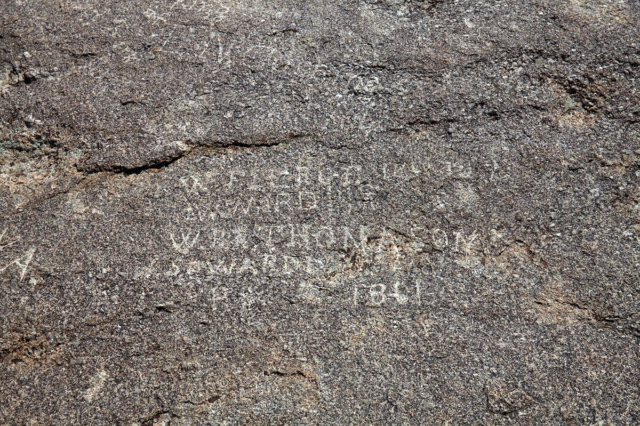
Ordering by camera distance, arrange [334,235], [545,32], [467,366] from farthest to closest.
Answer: [545,32]
[334,235]
[467,366]

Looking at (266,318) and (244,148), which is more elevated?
(244,148)

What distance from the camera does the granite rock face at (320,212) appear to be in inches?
82.3

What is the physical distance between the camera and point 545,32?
Answer: 2.61m

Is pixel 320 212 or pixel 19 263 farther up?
pixel 320 212

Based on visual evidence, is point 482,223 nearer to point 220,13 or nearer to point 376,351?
point 376,351

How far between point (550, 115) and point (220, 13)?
1452 millimetres

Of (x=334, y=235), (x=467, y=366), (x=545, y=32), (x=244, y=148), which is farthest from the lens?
(x=545, y=32)

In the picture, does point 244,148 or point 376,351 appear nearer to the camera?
point 376,351

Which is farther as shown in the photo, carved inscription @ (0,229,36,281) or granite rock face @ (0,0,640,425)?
carved inscription @ (0,229,36,281)

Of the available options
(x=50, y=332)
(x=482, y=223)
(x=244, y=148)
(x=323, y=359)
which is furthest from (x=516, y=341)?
(x=50, y=332)

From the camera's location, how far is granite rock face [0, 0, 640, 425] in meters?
2.09

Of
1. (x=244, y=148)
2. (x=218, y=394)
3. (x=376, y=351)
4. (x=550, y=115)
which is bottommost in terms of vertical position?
(x=218, y=394)

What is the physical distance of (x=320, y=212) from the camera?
231 centimetres

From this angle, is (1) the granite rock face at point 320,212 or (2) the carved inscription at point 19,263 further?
(2) the carved inscription at point 19,263
